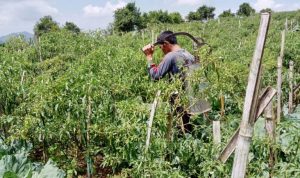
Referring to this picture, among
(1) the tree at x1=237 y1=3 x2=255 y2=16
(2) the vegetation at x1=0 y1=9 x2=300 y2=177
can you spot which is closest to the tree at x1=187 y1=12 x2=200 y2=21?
(1) the tree at x1=237 y1=3 x2=255 y2=16

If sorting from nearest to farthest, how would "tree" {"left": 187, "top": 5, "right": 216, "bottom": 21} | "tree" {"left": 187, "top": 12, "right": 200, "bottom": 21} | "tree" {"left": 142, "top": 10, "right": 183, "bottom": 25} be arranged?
"tree" {"left": 142, "top": 10, "right": 183, "bottom": 25}
"tree" {"left": 187, "top": 12, "right": 200, "bottom": 21}
"tree" {"left": 187, "top": 5, "right": 216, "bottom": 21}

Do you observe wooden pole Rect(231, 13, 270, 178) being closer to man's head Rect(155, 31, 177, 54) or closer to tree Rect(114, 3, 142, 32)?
man's head Rect(155, 31, 177, 54)

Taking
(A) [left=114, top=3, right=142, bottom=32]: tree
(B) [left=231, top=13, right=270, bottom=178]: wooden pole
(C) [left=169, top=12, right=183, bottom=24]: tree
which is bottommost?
(B) [left=231, top=13, right=270, bottom=178]: wooden pole

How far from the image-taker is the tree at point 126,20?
114ft

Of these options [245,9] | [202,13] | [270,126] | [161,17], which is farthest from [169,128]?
[245,9]

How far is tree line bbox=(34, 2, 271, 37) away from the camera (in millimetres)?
34688

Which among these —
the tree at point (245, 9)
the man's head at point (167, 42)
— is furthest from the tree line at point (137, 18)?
the man's head at point (167, 42)

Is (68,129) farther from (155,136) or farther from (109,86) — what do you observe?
(155,136)

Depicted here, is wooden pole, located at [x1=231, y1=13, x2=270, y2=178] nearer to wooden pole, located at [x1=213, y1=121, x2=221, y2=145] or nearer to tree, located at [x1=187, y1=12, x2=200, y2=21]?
wooden pole, located at [x1=213, y1=121, x2=221, y2=145]

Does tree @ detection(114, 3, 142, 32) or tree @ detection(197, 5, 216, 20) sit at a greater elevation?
tree @ detection(197, 5, 216, 20)

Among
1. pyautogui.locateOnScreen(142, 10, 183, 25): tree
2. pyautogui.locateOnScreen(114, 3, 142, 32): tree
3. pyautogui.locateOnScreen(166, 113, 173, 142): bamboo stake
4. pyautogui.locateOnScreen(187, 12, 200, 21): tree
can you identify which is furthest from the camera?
pyautogui.locateOnScreen(187, 12, 200, 21): tree

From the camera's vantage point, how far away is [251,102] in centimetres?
174

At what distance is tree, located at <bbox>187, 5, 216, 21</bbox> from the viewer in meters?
44.6

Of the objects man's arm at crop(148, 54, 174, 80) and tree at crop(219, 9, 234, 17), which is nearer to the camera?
man's arm at crop(148, 54, 174, 80)
